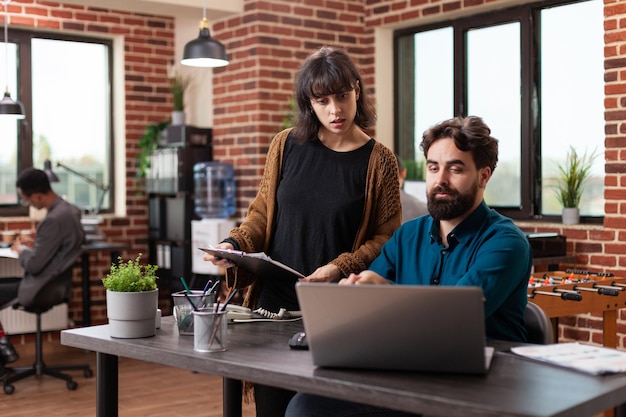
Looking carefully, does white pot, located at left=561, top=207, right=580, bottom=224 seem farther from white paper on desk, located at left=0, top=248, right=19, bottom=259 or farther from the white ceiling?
white paper on desk, located at left=0, top=248, right=19, bottom=259

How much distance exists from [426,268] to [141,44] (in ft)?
16.5

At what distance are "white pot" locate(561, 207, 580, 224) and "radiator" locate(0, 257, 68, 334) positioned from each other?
348 centimetres

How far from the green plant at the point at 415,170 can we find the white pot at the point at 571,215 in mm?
1213

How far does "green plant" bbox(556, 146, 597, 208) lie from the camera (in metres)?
5.16

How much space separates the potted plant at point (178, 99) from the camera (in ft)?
20.7

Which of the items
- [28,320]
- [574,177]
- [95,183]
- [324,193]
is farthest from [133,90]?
[324,193]

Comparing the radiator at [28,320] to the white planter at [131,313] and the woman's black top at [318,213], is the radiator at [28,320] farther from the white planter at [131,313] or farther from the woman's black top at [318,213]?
the white planter at [131,313]

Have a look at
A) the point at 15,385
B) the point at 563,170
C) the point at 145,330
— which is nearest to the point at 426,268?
the point at 145,330

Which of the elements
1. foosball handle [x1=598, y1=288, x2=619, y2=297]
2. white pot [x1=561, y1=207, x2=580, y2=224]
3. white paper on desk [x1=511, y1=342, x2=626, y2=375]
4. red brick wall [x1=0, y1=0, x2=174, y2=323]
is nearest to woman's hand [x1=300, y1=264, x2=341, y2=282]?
white paper on desk [x1=511, y1=342, x2=626, y2=375]

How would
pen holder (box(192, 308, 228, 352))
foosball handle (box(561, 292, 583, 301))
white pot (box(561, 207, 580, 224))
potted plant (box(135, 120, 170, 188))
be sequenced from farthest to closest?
1. potted plant (box(135, 120, 170, 188))
2. white pot (box(561, 207, 580, 224))
3. foosball handle (box(561, 292, 583, 301))
4. pen holder (box(192, 308, 228, 352))

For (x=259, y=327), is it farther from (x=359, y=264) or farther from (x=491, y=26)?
(x=491, y=26)

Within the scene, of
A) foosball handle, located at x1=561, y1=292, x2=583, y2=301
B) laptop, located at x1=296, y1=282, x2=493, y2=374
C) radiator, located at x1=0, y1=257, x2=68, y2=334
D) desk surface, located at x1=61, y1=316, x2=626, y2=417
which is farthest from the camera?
radiator, located at x1=0, y1=257, x2=68, y2=334

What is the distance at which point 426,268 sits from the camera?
7.36ft

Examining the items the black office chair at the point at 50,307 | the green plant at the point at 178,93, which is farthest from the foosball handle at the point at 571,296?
the green plant at the point at 178,93
